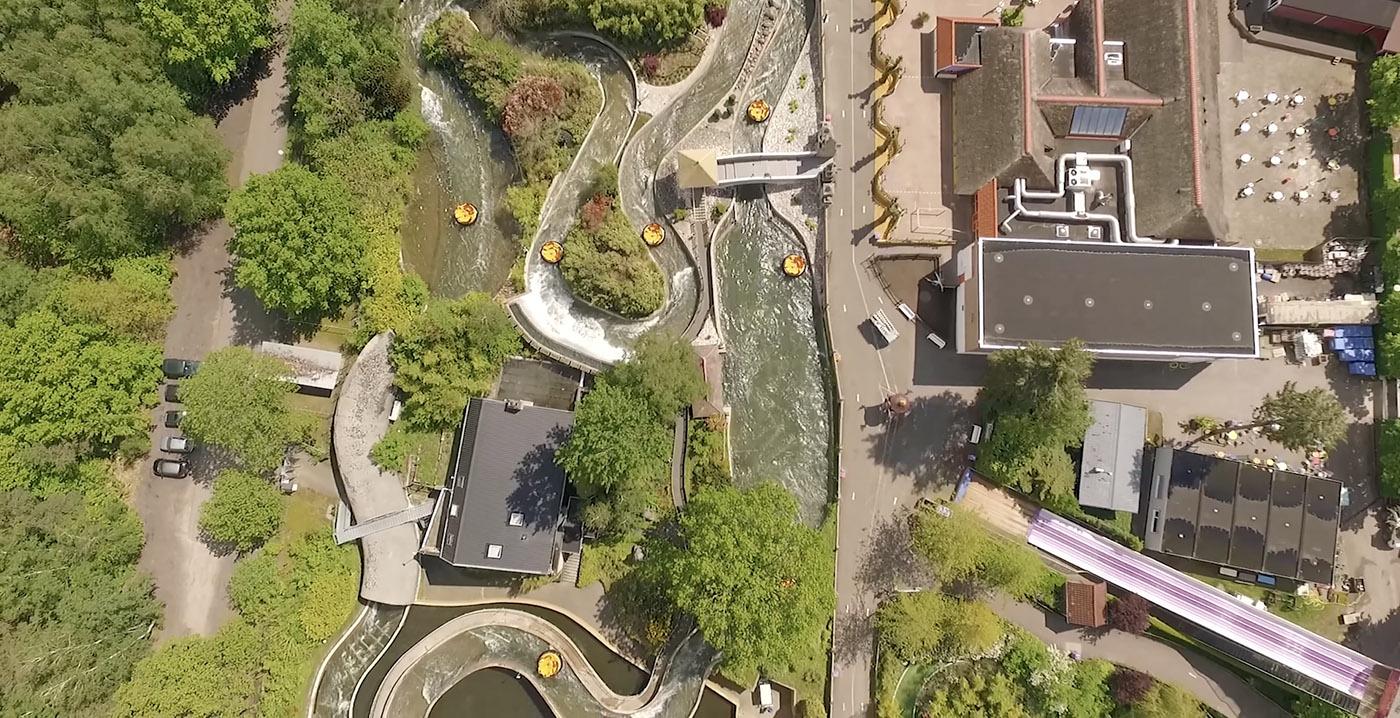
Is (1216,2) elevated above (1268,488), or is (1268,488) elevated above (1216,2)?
(1216,2)

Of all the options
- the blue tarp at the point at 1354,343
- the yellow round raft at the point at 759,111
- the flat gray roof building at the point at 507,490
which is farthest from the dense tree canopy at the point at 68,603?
the blue tarp at the point at 1354,343

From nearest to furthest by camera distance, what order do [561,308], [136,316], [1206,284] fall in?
[1206,284], [136,316], [561,308]

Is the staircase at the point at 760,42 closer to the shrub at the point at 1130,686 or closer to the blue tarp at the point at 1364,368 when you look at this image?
the blue tarp at the point at 1364,368

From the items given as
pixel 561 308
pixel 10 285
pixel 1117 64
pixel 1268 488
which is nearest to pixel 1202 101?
pixel 1117 64

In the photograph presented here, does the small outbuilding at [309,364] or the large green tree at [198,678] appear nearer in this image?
the large green tree at [198,678]

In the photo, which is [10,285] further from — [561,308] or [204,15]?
[561,308]

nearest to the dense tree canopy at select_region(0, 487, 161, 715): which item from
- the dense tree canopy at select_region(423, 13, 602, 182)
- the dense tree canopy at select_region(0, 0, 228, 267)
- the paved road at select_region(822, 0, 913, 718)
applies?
the dense tree canopy at select_region(0, 0, 228, 267)

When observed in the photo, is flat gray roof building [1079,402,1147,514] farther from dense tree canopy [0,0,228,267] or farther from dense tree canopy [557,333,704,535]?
dense tree canopy [0,0,228,267]
